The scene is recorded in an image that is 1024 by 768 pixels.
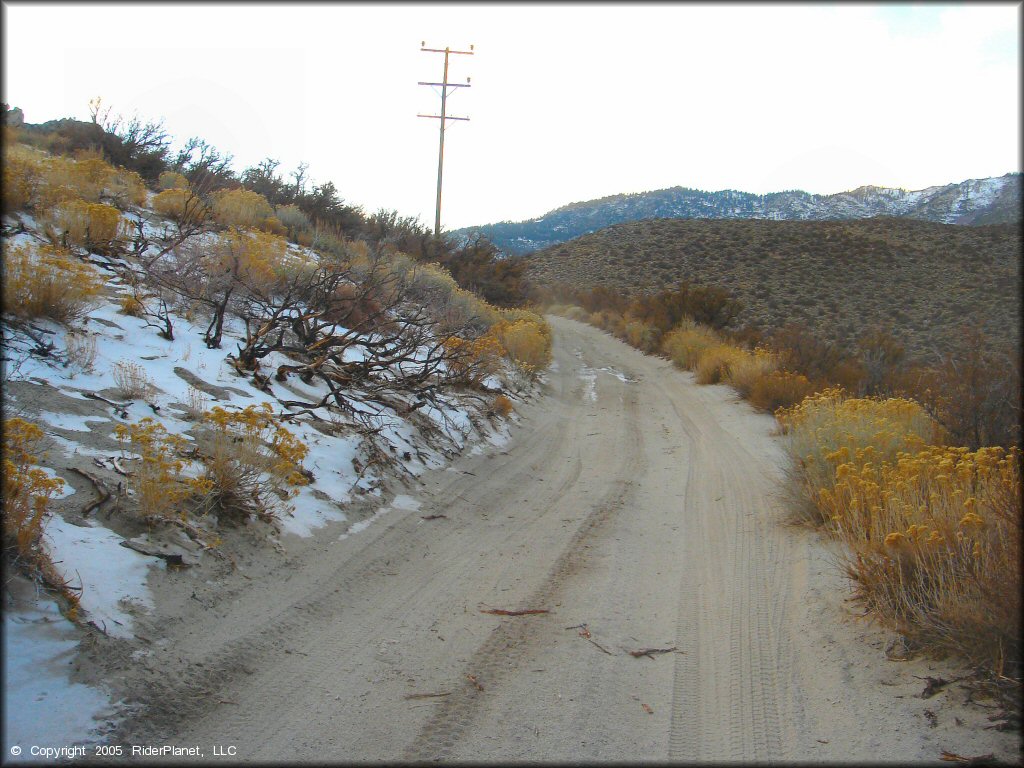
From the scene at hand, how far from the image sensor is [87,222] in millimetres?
8742

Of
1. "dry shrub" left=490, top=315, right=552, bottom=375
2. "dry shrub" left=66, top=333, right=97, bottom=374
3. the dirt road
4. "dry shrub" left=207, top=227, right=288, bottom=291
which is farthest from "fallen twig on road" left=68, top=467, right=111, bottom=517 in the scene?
"dry shrub" left=490, top=315, right=552, bottom=375

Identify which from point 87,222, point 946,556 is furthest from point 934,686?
point 87,222

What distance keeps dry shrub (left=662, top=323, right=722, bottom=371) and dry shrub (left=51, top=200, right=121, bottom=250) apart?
14.1m

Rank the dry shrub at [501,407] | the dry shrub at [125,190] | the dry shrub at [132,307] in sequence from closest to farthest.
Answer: the dry shrub at [132,307], the dry shrub at [501,407], the dry shrub at [125,190]

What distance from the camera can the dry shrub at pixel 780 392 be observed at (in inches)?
479

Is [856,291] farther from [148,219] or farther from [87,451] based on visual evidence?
[87,451]

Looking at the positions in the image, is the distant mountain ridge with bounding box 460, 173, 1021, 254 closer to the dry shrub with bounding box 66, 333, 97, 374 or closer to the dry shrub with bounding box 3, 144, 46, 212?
the dry shrub with bounding box 3, 144, 46, 212

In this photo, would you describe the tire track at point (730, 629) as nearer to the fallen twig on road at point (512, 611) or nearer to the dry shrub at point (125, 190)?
the fallen twig on road at point (512, 611)

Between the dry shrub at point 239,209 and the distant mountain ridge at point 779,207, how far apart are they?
36.9 feet

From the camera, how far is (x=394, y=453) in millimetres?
7242

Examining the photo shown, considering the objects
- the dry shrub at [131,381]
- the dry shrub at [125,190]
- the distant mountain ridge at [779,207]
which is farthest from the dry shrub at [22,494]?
the distant mountain ridge at [779,207]

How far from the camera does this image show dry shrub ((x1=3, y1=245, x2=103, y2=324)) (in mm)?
5980

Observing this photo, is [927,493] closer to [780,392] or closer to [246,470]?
[246,470]

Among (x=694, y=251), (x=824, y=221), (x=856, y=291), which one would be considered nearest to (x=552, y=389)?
(x=856, y=291)
